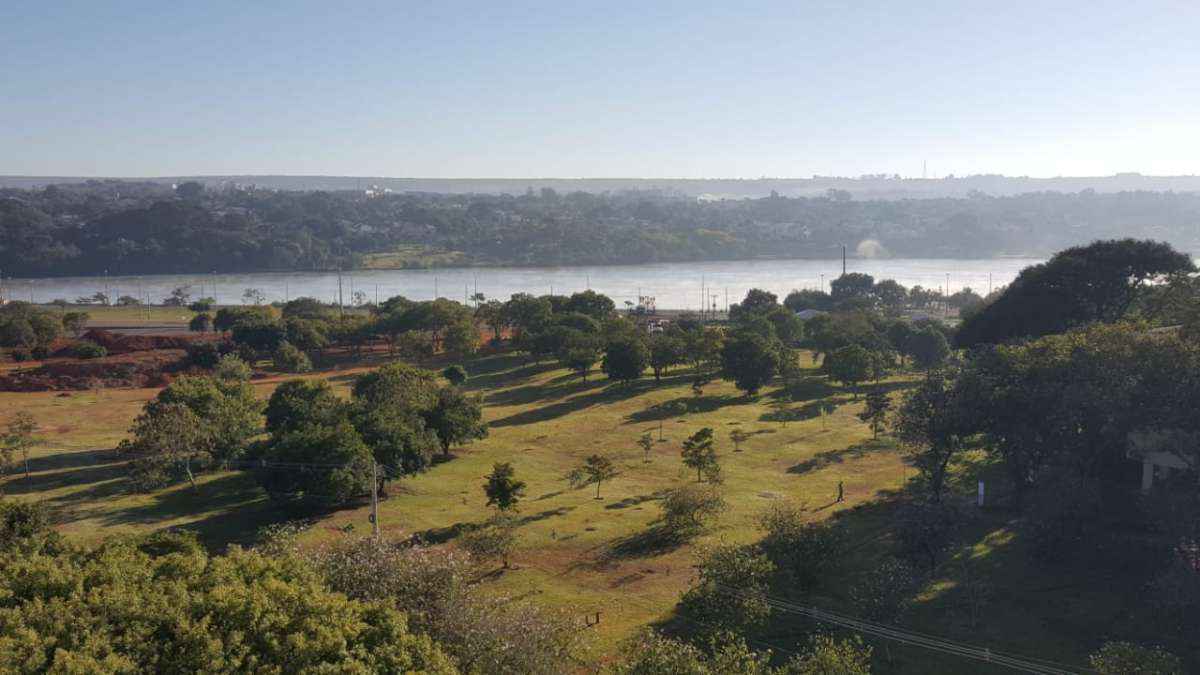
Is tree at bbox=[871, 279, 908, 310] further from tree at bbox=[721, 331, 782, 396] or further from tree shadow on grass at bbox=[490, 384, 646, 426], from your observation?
tree shadow on grass at bbox=[490, 384, 646, 426]

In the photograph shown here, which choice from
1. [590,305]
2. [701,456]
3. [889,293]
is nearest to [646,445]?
[701,456]

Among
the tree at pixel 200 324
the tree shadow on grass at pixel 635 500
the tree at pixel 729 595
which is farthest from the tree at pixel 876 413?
the tree at pixel 200 324

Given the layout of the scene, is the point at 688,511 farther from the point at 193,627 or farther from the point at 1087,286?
the point at 1087,286

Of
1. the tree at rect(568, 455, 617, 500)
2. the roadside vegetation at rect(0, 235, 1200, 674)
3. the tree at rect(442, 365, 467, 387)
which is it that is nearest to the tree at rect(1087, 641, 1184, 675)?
the roadside vegetation at rect(0, 235, 1200, 674)

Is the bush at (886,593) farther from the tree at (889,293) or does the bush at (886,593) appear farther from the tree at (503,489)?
the tree at (889,293)

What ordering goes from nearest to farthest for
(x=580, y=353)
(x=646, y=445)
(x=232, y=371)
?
1. (x=646, y=445)
2. (x=232, y=371)
3. (x=580, y=353)

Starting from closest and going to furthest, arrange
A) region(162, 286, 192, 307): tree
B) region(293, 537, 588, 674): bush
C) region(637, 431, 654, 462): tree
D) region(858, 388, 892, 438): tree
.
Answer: region(293, 537, 588, 674): bush → region(637, 431, 654, 462): tree → region(858, 388, 892, 438): tree → region(162, 286, 192, 307): tree

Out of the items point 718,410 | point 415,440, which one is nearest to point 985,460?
point 718,410
